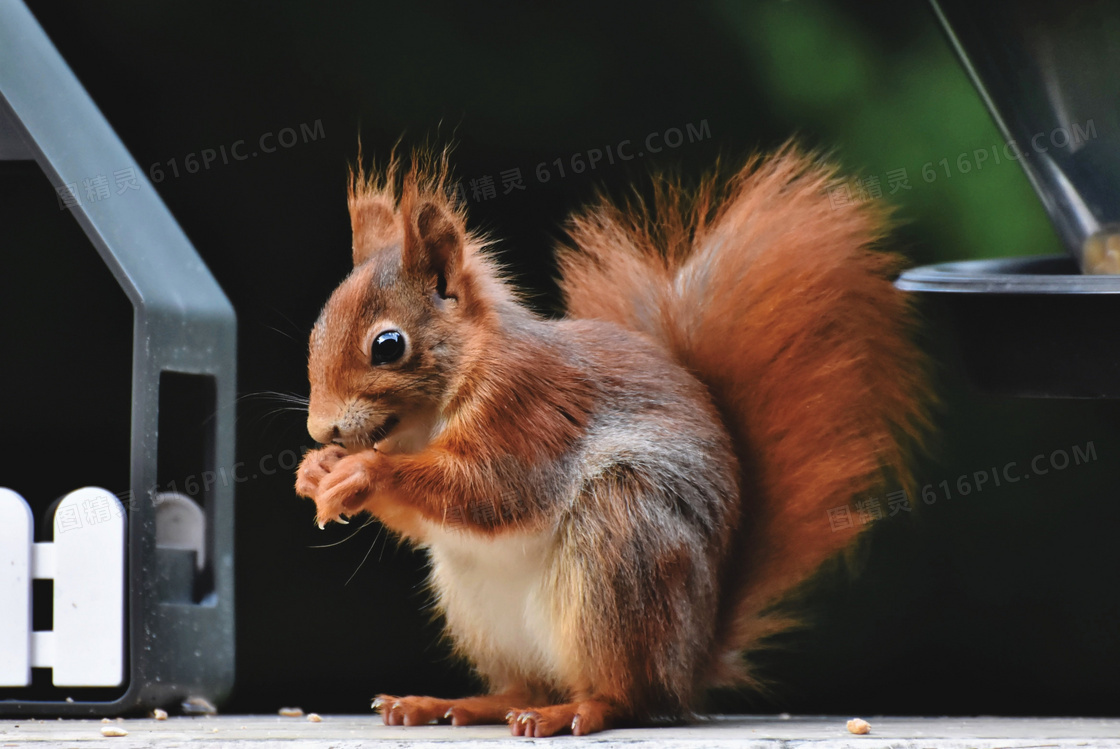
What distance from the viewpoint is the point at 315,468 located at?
4.46ft

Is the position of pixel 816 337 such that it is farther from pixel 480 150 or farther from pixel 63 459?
pixel 63 459

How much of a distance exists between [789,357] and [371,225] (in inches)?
23.1

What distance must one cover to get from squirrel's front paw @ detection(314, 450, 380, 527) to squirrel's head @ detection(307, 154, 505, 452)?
50mm

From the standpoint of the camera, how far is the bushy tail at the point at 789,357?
156cm

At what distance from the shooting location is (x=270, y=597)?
2.15m

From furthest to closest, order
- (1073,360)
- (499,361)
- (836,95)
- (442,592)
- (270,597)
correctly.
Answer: (270,597) → (836,95) → (442,592) → (499,361) → (1073,360)

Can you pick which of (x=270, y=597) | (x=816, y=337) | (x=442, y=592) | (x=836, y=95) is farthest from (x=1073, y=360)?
(x=270, y=597)

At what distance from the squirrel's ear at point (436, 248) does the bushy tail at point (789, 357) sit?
13.5 inches

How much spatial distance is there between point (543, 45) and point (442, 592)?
991 mm
